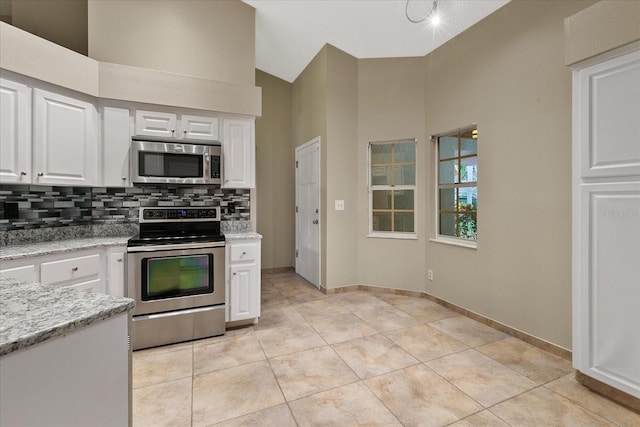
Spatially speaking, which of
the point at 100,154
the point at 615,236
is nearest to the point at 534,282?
the point at 615,236

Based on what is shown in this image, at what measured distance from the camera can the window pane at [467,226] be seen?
3.37m

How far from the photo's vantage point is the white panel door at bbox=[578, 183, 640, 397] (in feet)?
5.90

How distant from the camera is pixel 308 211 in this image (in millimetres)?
4625

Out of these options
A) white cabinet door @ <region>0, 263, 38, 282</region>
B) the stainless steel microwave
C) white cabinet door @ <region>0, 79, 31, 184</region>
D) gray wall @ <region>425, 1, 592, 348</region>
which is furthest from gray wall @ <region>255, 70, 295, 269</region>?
white cabinet door @ <region>0, 263, 38, 282</region>

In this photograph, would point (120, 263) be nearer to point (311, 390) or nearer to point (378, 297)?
point (311, 390)

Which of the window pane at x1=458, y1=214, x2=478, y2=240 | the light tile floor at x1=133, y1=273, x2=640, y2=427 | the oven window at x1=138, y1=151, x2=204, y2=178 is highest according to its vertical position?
the oven window at x1=138, y1=151, x2=204, y2=178

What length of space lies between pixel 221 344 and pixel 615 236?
118 inches

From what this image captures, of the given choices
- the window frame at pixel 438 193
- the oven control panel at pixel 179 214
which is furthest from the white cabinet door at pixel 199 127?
the window frame at pixel 438 193

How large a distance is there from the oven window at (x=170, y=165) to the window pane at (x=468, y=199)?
2841 mm

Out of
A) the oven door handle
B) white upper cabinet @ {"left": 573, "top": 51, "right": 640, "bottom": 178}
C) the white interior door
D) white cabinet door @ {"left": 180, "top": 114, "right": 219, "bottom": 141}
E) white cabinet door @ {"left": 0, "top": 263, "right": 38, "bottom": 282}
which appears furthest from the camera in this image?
the white interior door

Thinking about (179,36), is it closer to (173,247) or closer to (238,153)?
(238,153)

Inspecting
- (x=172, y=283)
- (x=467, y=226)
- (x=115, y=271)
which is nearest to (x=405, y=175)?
(x=467, y=226)

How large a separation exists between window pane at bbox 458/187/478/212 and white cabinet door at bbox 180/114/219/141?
278cm

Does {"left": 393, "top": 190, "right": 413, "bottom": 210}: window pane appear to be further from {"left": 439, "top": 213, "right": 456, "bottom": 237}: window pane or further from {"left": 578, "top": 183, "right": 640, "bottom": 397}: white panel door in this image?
Result: {"left": 578, "top": 183, "right": 640, "bottom": 397}: white panel door
